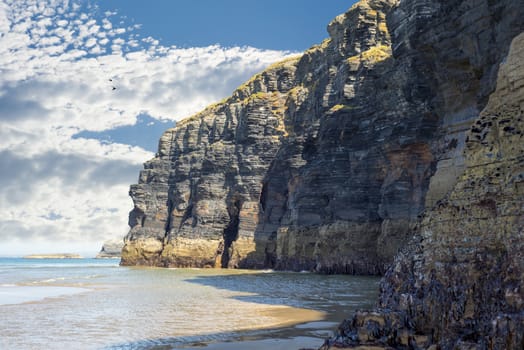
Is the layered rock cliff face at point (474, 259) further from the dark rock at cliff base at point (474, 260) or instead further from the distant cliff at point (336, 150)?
the distant cliff at point (336, 150)

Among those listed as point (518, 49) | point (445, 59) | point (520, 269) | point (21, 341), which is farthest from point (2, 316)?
point (445, 59)

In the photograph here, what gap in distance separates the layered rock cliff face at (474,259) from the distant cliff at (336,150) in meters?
1.42

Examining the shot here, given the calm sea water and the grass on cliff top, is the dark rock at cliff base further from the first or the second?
the grass on cliff top

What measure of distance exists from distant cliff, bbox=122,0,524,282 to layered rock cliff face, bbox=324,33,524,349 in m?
1.42

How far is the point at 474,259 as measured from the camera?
38.8 feet

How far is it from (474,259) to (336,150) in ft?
149

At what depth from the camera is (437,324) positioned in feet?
37.9

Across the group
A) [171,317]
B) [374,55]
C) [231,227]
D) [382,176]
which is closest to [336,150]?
[382,176]

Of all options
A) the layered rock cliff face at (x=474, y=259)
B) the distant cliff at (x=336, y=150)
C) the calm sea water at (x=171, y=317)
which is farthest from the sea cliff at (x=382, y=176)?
the calm sea water at (x=171, y=317)

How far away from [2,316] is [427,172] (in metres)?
34.0

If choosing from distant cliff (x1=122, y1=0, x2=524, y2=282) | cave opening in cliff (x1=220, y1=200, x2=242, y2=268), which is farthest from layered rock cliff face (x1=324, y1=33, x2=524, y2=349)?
cave opening in cliff (x1=220, y1=200, x2=242, y2=268)

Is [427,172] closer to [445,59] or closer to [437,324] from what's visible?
[445,59]

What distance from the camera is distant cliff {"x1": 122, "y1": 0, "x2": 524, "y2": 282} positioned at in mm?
31391

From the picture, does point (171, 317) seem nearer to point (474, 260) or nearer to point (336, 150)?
point (474, 260)
